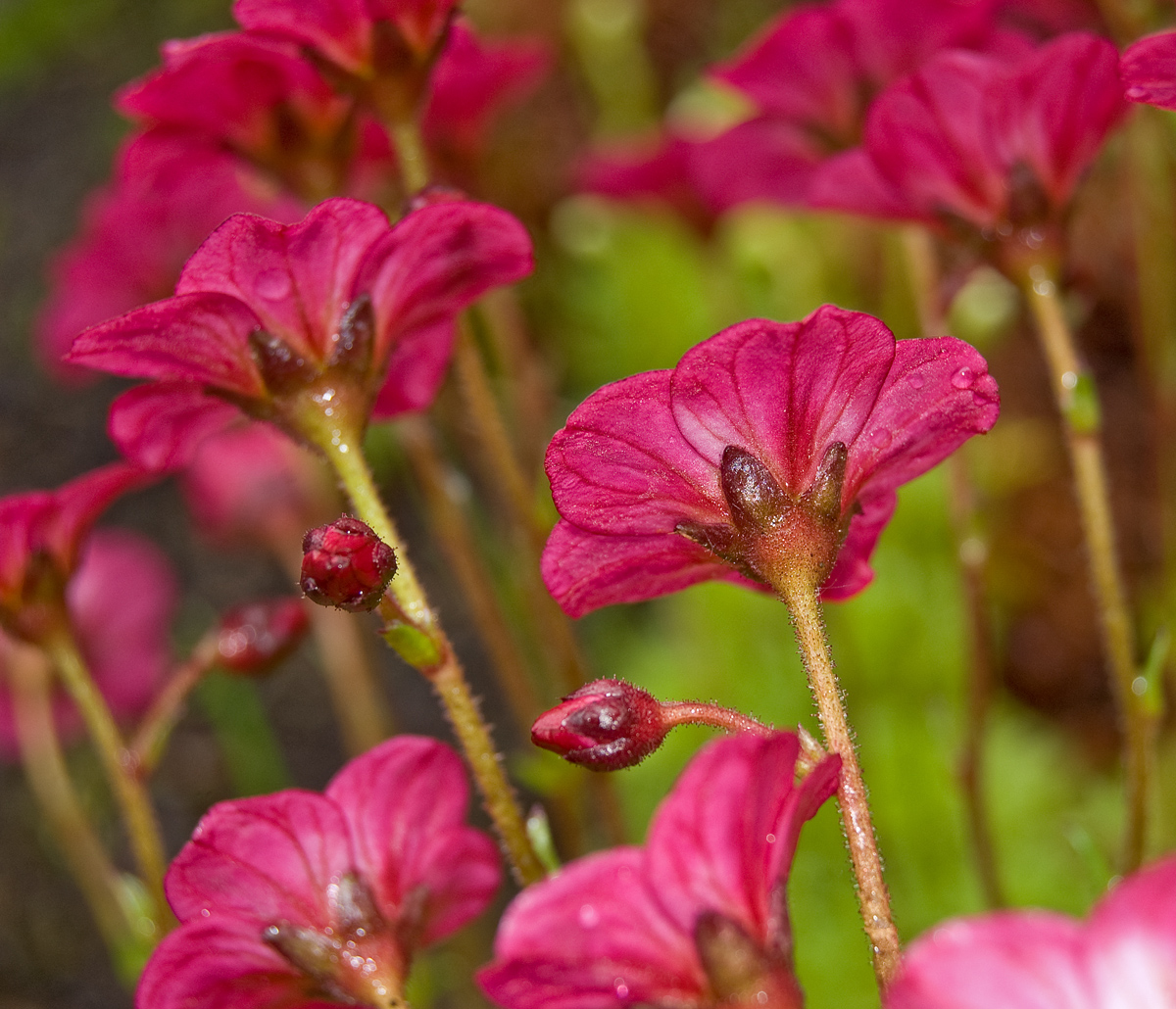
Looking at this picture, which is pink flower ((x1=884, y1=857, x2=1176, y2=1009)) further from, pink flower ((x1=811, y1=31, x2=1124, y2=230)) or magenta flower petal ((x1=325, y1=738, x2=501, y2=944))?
pink flower ((x1=811, y1=31, x2=1124, y2=230))

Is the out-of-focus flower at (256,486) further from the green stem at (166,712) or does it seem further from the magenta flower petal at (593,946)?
the magenta flower petal at (593,946)

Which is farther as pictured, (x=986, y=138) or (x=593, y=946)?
(x=986, y=138)

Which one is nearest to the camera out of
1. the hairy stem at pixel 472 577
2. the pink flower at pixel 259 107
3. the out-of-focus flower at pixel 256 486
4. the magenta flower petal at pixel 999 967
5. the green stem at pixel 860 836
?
the magenta flower petal at pixel 999 967

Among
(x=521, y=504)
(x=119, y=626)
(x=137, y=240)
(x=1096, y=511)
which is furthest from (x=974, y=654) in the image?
(x=119, y=626)

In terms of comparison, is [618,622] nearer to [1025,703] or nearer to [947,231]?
[1025,703]

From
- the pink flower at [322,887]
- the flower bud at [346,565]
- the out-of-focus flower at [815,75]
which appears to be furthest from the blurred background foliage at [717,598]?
the flower bud at [346,565]

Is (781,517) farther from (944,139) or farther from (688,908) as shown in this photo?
(944,139)
